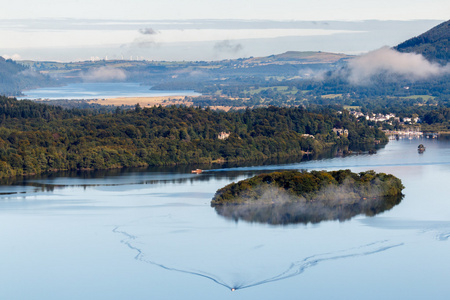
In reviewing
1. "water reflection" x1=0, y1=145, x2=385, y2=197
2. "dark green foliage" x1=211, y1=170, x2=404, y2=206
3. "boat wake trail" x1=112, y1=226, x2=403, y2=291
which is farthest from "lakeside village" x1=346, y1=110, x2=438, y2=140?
"boat wake trail" x1=112, y1=226, x2=403, y2=291

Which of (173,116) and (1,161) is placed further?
(173,116)

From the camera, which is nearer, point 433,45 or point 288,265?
point 288,265

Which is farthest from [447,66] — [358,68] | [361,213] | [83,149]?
[361,213]

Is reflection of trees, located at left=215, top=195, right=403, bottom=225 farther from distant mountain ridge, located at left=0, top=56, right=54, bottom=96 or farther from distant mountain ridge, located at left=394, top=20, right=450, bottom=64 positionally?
distant mountain ridge, located at left=0, top=56, right=54, bottom=96

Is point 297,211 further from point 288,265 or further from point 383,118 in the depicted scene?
point 383,118

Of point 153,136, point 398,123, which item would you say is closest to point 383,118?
point 398,123

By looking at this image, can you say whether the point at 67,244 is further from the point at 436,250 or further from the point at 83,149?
the point at 83,149

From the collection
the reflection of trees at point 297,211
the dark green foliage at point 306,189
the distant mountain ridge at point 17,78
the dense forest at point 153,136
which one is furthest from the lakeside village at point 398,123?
the distant mountain ridge at point 17,78
